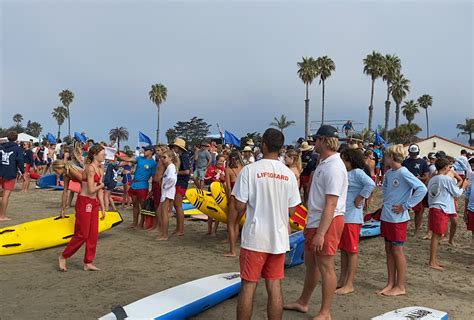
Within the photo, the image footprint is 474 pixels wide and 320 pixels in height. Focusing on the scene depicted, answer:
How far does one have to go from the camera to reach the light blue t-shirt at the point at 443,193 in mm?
6332

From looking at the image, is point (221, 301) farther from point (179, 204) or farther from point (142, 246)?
point (179, 204)

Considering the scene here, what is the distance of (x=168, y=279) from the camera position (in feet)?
18.4

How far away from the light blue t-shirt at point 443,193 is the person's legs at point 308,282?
2.88 m

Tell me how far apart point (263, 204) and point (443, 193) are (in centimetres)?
404

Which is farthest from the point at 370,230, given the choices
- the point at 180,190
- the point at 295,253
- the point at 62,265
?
the point at 62,265

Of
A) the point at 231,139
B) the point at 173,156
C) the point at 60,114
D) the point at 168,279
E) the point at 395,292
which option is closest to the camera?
the point at 395,292

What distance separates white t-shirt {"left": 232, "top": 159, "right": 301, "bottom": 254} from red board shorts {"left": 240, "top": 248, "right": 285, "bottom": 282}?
0.06 m

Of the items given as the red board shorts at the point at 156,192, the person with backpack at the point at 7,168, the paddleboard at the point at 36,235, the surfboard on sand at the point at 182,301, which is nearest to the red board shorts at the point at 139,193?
the red board shorts at the point at 156,192

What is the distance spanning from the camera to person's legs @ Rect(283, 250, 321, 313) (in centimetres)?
445

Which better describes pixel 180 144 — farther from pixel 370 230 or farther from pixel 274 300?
pixel 274 300

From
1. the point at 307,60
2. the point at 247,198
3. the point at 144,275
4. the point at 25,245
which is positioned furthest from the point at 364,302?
the point at 307,60

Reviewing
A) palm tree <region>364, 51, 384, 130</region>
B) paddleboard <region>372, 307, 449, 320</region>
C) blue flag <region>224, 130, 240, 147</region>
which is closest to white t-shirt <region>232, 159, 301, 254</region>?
paddleboard <region>372, 307, 449, 320</region>

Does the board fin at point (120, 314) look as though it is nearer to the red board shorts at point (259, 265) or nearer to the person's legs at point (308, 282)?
the red board shorts at point (259, 265)

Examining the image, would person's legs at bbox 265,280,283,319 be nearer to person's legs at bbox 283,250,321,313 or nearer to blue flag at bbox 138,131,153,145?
person's legs at bbox 283,250,321,313
